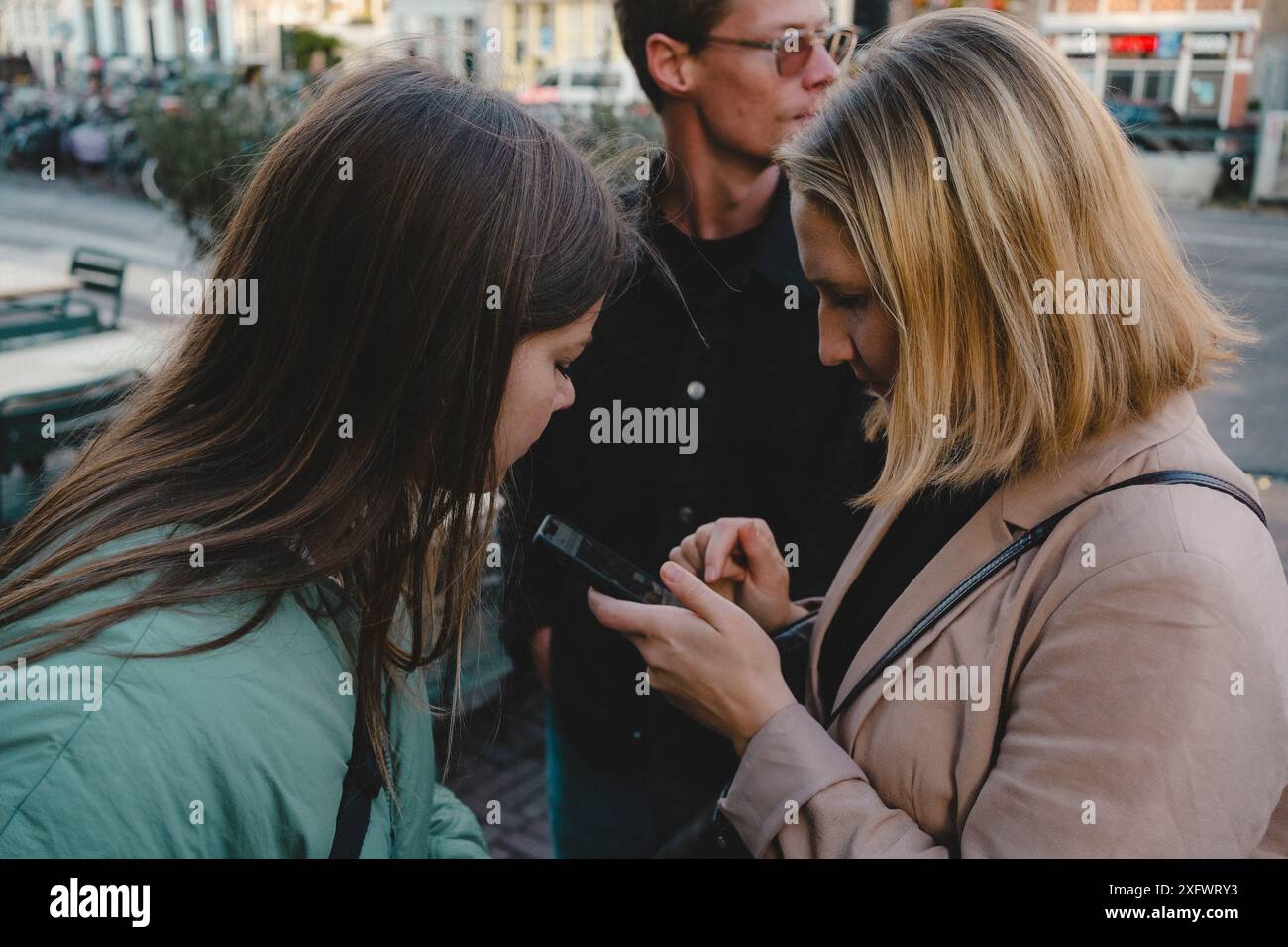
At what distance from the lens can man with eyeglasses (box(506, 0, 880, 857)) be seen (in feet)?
7.44

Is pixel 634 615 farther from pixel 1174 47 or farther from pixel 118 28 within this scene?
pixel 118 28

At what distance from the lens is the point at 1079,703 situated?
1.22m

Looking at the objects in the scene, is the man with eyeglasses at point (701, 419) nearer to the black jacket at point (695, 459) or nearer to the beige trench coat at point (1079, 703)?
the black jacket at point (695, 459)

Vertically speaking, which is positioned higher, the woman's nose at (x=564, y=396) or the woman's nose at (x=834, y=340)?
the woman's nose at (x=834, y=340)

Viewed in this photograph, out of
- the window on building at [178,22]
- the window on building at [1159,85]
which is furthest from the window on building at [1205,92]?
the window on building at [178,22]

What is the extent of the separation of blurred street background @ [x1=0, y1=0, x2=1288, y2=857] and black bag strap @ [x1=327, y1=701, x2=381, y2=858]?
0.30 metres

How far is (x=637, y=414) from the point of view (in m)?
2.29

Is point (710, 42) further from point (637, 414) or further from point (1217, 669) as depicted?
point (1217, 669)

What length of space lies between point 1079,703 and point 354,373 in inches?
37.3

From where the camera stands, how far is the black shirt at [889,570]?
1589 millimetres

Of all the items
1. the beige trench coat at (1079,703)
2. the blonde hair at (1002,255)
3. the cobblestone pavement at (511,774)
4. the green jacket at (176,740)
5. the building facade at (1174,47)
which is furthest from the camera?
the building facade at (1174,47)

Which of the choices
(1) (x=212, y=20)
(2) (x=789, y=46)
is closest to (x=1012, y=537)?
(2) (x=789, y=46)

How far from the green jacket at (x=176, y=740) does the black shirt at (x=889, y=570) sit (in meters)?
0.79
